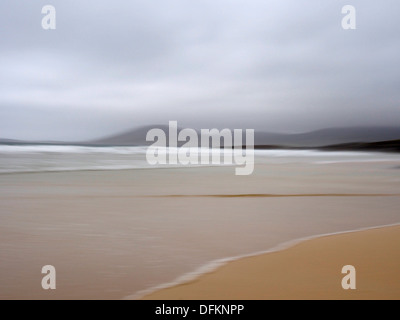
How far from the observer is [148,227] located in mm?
2924

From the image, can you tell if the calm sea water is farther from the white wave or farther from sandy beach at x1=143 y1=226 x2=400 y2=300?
sandy beach at x1=143 y1=226 x2=400 y2=300

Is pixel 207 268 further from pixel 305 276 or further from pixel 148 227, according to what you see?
pixel 148 227

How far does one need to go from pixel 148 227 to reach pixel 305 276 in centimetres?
130

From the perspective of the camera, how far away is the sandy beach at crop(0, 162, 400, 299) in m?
1.92

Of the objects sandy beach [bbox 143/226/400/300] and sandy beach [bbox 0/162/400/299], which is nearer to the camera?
sandy beach [bbox 143/226/400/300]

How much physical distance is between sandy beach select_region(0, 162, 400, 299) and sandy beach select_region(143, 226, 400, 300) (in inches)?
1.1

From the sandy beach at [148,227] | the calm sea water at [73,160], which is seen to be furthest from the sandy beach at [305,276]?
the calm sea water at [73,160]

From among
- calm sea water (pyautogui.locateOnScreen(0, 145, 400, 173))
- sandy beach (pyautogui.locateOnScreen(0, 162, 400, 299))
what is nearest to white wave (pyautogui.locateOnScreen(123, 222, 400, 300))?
sandy beach (pyautogui.locateOnScreen(0, 162, 400, 299))

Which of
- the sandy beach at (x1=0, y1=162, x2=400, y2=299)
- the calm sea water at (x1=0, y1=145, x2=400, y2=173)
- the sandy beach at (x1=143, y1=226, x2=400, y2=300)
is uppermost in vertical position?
the calm sea water at (x1=0, y1=145, x2=400, y2=173)

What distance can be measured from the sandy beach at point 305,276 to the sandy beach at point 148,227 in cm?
3

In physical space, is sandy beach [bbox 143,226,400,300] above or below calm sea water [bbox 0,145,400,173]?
below

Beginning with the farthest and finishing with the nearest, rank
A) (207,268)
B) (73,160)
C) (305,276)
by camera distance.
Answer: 1. (73,160)
2. (207,268)
3. (305,276)

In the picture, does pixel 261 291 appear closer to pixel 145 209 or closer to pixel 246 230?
pixel 246 230

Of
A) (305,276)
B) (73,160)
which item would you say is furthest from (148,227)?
(73,160)
